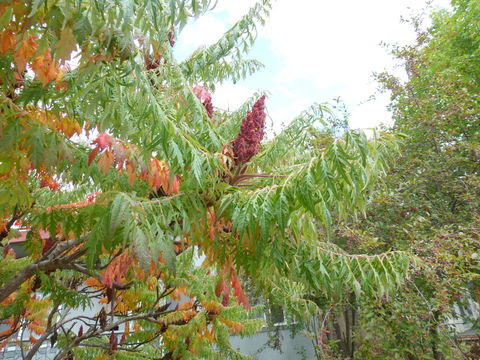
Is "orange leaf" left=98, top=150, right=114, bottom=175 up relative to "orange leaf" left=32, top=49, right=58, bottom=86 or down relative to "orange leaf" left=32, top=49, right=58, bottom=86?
down

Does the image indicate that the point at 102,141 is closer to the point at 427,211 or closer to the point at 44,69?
the point at 44,69

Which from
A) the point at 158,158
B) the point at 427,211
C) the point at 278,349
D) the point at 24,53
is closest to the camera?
the point at 24,53

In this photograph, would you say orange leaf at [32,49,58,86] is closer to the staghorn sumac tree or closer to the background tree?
the staghorn sumac tree

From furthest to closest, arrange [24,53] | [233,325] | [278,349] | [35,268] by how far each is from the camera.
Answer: [278,349]
[233,325]
[35,268]
[24,53]

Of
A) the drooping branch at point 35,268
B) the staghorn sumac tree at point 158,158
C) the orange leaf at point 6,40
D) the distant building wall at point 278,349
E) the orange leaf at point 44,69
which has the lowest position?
the distant building wall at point 278,349

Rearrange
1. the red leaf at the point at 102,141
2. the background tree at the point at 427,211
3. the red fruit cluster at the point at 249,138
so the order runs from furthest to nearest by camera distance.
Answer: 1. the background tree at the point at 427,211
2. the red fruit cluster at the point at 249,138
3. the red leaf at the point at 102,141

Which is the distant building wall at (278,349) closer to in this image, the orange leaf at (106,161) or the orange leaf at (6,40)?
the orange leaf at (106,161)

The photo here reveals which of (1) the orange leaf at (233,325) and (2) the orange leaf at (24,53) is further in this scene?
(1) the orange leaf at (233,325)

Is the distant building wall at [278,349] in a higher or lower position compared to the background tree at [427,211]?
lower

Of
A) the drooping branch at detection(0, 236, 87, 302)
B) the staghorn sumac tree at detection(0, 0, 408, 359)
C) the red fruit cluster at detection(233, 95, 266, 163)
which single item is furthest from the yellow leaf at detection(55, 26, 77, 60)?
the drooping branch at detection(0, 236, 87, 302)

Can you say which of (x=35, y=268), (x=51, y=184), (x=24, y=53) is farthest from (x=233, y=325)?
(x=24, y=53)

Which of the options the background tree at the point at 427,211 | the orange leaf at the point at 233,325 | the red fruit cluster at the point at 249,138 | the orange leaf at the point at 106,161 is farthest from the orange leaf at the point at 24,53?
the orange leaf at the point at 233,325

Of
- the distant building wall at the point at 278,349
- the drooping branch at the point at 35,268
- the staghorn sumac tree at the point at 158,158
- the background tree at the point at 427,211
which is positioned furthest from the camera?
the distant building wall at the point at 278,349

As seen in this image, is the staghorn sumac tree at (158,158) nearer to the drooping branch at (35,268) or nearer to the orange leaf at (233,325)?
the drooping branch at (35,268)
